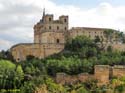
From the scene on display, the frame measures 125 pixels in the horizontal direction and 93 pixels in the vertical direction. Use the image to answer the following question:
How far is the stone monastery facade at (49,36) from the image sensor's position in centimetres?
7006

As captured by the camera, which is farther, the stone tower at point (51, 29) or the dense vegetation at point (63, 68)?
the stone tower at point (51, 29)

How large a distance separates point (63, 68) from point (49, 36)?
15.3 metres

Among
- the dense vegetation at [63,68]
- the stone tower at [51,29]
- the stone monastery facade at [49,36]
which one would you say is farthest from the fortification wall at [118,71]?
the stone tower at [51,29]

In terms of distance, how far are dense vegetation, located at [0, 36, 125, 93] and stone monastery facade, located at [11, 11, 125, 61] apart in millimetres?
1274

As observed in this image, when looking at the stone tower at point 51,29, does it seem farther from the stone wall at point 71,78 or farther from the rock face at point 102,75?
the rock face at point 102,75

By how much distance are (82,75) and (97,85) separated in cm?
355

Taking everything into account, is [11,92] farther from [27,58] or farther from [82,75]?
[27,58]

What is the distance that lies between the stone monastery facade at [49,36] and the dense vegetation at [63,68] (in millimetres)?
1274

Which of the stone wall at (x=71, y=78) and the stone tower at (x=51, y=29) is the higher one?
the stone tower at (x=51, y=29)

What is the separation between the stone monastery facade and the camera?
70.1 metres

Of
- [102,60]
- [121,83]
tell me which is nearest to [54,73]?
[102,60]

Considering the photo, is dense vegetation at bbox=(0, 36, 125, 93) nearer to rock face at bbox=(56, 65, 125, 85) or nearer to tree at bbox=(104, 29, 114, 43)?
rock face at bbox=(56, 65, 125, 85)

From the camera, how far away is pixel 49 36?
73.0 m

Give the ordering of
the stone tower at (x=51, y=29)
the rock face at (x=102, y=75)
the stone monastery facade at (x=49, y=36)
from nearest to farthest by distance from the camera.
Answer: the rock face at (x=102, y=75) < the stone monastery facade at (x=49, y=36) < the stone tower at (x=51, y=29)
